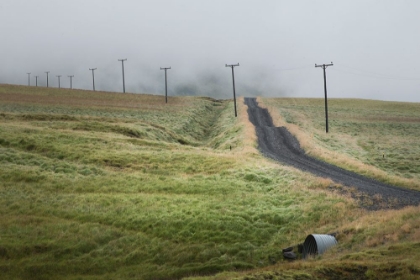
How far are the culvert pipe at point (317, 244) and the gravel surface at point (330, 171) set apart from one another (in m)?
6.88

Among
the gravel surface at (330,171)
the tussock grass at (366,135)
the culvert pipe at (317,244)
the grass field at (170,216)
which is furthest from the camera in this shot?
the tussock grass at (366,135)

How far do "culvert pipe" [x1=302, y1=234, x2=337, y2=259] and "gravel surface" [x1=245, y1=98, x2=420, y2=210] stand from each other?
688 centimetres

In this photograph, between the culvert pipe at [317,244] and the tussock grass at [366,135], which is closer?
the culvert pipe at [317,244]

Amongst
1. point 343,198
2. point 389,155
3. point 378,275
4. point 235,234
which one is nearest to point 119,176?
point 235,234

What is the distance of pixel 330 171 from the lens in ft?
127

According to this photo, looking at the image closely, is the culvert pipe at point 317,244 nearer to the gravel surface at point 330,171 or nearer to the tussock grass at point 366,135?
the gravel surface at point 330,171

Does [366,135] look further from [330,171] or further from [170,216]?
[170,216]

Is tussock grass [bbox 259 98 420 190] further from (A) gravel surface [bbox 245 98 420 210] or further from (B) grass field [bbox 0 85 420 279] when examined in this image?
(A) gravel surface [bbox 245 98 420 210]

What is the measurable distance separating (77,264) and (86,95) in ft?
310

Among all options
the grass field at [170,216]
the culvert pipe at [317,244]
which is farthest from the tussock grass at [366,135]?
the culvert pipe at [317,244]

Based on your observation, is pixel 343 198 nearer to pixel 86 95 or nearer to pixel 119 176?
pixel 119 176

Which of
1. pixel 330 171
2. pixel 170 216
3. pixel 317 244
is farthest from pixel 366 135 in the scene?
pixel 317 244

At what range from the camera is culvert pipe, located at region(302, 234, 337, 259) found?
20094 mm

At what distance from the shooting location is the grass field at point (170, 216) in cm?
2022
